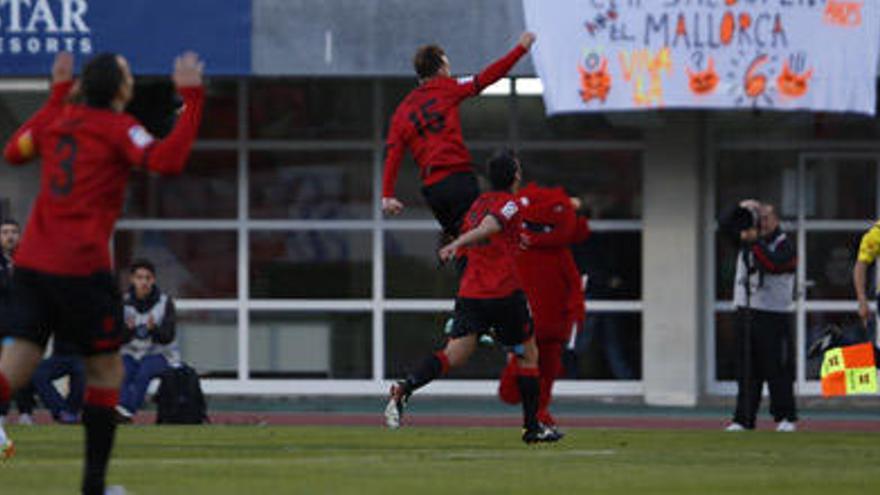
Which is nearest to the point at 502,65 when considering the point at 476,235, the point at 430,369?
the point at 476,235

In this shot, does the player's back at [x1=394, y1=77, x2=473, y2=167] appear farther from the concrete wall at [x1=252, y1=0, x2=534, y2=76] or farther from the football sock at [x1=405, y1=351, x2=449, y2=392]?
the concrete wall at [x1=252, y1=0, x2=534, y2=76]

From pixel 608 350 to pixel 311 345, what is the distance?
2983mm

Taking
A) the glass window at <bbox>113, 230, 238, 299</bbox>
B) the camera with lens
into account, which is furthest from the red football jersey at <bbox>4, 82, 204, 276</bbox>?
the glass window at <bbox>113, 230, 238, 299</bbox>

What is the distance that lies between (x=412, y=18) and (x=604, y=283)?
3581mm

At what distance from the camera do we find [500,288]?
14383 mm

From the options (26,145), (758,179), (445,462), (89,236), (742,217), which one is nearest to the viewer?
(89,236)

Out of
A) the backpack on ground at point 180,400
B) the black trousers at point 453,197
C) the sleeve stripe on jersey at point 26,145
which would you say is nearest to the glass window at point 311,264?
the backpack on ground at point 180,400

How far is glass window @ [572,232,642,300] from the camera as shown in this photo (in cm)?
2389

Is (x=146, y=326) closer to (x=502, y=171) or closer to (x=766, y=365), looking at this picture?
(x=766, y=365)

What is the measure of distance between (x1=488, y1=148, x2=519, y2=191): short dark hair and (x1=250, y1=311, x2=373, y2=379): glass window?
985 centimetres

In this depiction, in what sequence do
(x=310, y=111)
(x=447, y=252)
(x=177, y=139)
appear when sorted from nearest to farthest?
(x=177, y=139) → (x=447, y=252) → (x=310, y=111)

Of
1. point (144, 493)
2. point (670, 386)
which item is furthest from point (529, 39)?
point (670, 386)

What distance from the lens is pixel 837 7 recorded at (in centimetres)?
2173

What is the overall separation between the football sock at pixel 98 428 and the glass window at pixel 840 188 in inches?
587
